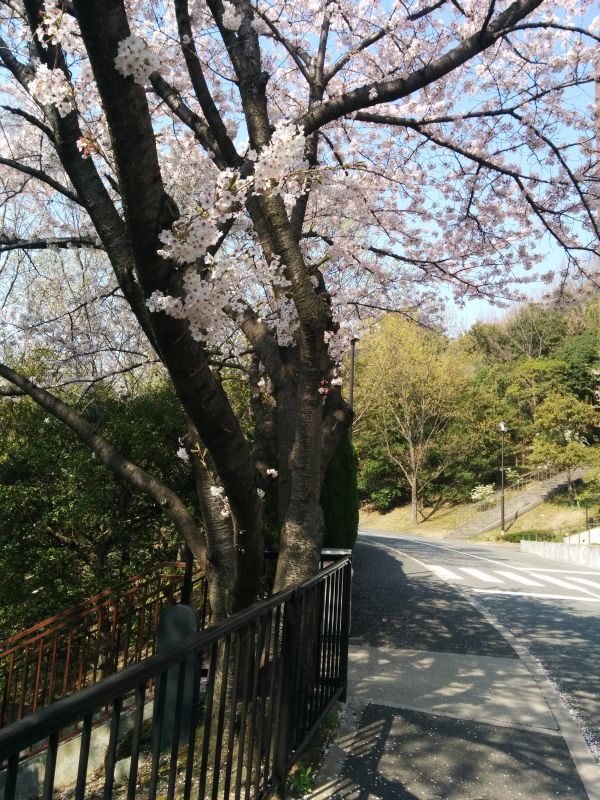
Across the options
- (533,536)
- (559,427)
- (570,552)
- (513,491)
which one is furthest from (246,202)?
(513,491)

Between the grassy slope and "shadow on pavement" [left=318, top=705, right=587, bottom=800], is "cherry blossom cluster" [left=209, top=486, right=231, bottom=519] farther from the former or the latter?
the grassy slope

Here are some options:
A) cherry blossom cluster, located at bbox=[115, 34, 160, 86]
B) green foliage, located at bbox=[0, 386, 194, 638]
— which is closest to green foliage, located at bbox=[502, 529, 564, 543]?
green foliage, located at bbox=[0, 386, 194, 638]

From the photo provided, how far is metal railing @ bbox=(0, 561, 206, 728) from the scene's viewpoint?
4.91 metres

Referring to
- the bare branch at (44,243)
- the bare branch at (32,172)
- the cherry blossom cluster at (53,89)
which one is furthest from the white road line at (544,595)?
the cherry blossom cluster at (53,89)

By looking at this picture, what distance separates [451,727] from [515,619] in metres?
4.18

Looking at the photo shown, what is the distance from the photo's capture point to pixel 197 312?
264cm

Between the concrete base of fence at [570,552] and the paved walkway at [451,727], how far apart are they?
41.5ft

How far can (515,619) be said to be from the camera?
7621mm

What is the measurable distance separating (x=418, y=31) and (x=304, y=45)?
49.5 inches

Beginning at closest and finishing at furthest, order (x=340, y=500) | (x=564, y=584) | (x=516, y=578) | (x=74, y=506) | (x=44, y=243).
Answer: (x=44, y=243)
(x=74, y=506)
(x=340, y=500)
(x=564, y=584)
(x=516, y=578)

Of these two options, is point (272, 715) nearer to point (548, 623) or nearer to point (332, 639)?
point (332, 639)

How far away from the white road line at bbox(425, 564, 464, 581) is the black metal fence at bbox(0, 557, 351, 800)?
7.95 metres

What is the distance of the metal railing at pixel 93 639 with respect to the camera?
4.91 meters

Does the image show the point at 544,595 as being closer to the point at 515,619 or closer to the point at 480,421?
the point at 515,619
